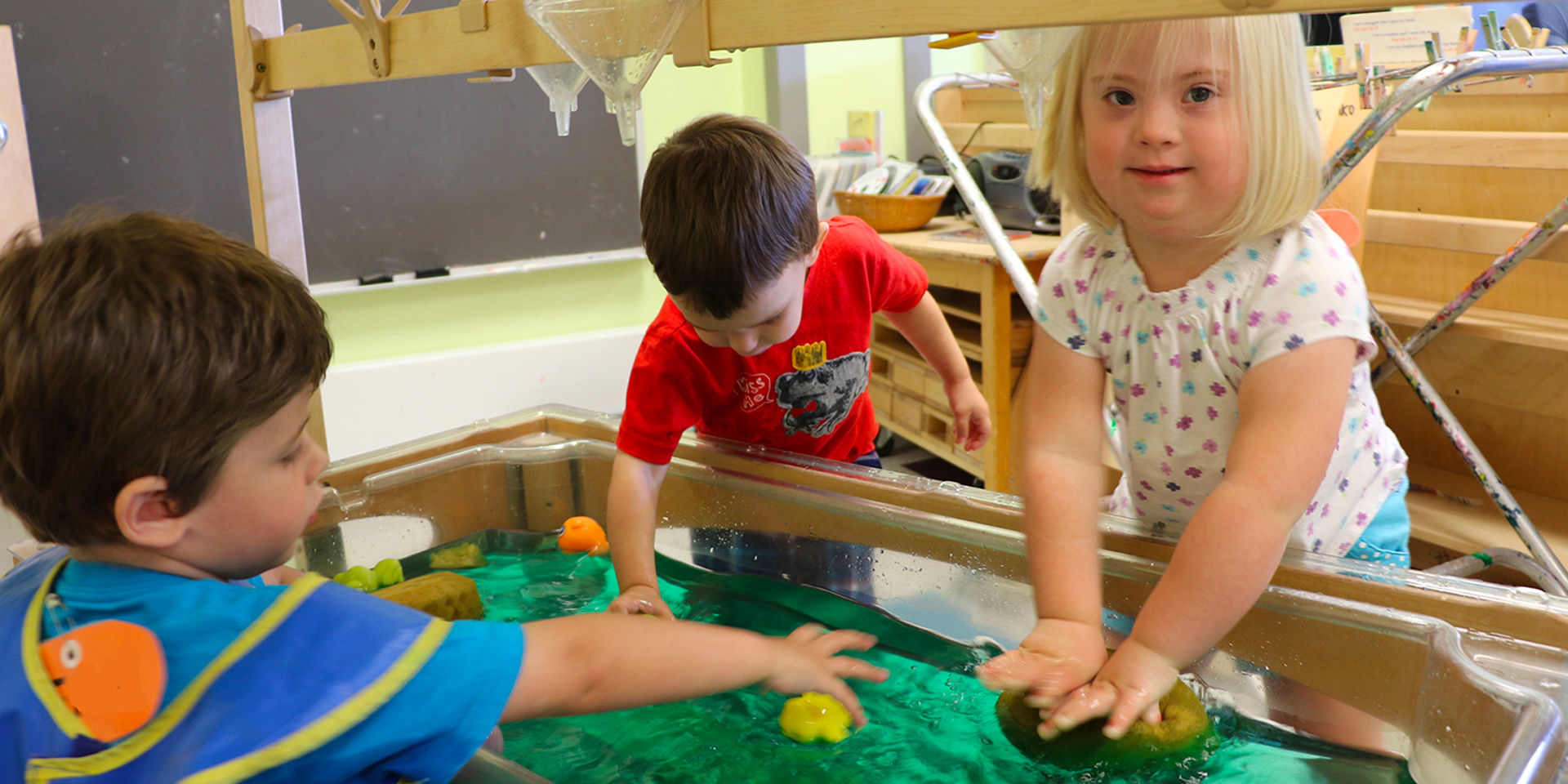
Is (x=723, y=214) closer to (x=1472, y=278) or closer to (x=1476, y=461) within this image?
(x=1476, y=461)

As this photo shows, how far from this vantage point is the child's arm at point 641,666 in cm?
65

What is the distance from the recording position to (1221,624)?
77cm

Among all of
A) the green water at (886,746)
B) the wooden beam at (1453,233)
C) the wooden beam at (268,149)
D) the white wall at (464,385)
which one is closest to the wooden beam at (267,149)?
the wooden beam at (268,149)

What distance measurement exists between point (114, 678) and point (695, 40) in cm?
52

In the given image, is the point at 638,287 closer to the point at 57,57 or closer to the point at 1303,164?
the point at 57,57

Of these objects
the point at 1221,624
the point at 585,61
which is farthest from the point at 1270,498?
the point at 585,61

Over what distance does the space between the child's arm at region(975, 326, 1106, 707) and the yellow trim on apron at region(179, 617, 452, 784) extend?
41 centimetres

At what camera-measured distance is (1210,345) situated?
854 mm

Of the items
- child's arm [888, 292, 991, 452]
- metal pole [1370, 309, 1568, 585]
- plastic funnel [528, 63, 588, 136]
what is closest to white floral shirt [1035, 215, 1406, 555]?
child's arm [888, 292, 991, 452]

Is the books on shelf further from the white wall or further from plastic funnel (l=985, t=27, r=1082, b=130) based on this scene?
plastic funnel (l=985, t=27, r=1082, b=130)

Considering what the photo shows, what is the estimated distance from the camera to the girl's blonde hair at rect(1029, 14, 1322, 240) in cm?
76

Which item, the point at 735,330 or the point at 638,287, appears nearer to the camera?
the point at 735,330

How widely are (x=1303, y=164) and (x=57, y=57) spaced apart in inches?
92.4

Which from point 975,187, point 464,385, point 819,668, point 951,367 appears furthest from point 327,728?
point 464,385
